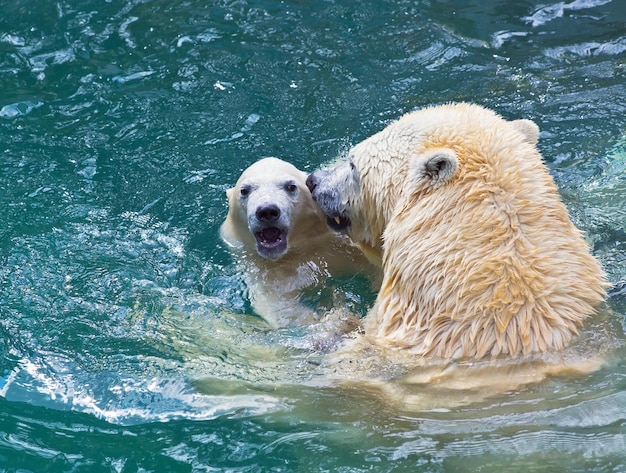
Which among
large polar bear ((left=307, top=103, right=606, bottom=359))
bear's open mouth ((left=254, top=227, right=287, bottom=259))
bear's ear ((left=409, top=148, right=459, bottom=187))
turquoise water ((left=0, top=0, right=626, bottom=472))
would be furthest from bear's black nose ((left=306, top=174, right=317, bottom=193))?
bear's ear ((left=409, top=148, right=459, bottom=187))

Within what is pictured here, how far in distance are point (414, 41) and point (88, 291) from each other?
396cm

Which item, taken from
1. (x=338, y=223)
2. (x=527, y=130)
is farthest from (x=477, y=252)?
(x=338, y=223)

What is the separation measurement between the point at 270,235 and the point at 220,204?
1010 mm

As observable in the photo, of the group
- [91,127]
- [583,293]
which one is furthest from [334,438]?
[91,127]

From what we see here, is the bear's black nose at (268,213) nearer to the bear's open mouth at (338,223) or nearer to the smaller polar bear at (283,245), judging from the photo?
the smaller polar bear at (283,245)

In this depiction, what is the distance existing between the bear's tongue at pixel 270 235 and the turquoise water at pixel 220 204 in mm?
326

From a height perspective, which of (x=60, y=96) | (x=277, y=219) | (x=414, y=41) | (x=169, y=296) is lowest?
(x=169, y=296)

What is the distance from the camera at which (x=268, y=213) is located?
4.59 m

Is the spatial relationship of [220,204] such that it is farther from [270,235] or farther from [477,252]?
[477,252]

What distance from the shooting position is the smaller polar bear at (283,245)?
179 inches

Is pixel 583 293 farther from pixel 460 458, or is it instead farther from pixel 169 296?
pixel 169 296

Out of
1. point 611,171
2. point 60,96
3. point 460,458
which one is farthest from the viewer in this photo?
point 60,96

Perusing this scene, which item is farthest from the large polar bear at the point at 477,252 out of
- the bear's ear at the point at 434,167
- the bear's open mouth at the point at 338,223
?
the bear's open mouth at the point at 338,223

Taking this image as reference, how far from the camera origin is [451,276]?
3287 mm
